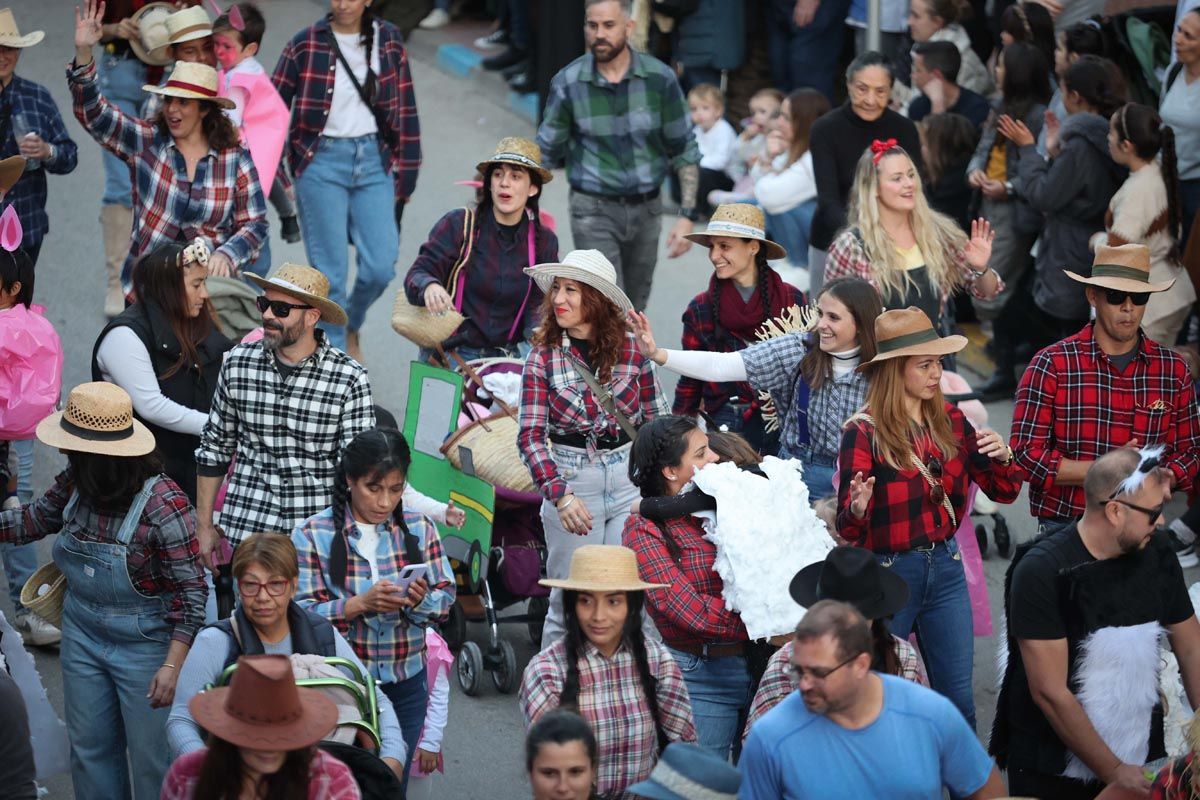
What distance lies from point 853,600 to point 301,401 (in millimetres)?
2359

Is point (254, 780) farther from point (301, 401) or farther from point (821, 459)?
point (821, 459)

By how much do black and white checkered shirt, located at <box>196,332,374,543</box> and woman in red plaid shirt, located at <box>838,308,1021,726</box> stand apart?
75.0 inches

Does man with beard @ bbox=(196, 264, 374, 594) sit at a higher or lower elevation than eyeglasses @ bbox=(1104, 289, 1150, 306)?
lower

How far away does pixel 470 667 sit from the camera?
7.39 meters

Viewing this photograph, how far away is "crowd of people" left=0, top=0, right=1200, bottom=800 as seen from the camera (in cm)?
504

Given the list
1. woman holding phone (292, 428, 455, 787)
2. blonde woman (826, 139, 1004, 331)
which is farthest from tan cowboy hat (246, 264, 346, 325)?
blonde woman (826, 139, 1004, 331)

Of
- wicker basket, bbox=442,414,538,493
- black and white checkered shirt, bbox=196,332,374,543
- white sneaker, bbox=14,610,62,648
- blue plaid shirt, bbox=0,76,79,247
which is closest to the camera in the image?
black and white checkered shirt, bbox=196,332,374,543

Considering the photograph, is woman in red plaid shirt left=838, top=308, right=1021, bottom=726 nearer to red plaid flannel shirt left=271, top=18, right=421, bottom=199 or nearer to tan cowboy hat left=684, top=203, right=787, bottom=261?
tan cowboy hat left=684, top=203, right=787, bottom=261

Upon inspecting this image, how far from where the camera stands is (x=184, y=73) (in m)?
8.20

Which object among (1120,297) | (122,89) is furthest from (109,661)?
(122,89)

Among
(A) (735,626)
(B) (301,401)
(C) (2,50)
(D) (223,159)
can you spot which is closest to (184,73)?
(D) (223,159)

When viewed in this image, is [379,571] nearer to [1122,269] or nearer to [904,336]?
[904,336]

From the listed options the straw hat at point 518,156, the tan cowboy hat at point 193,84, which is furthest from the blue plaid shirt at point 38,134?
the straw hat at point 518,156

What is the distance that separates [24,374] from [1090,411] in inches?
177
